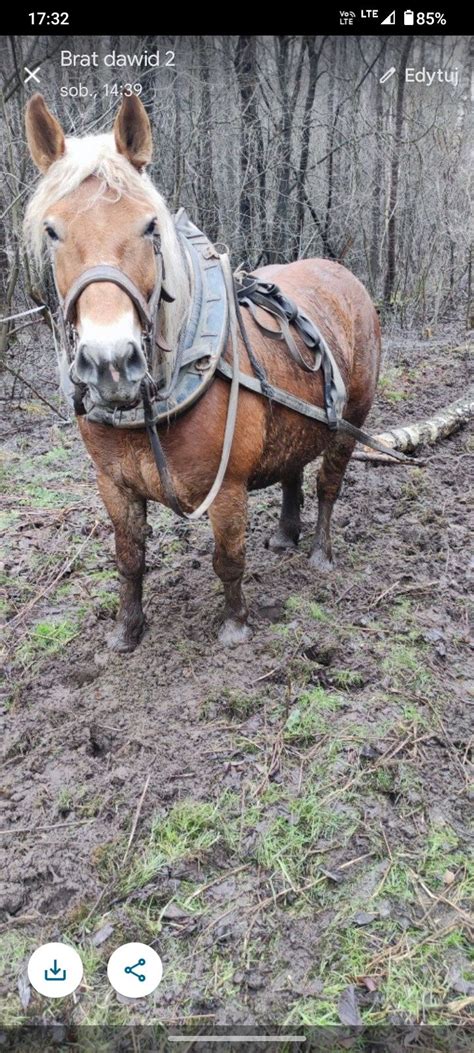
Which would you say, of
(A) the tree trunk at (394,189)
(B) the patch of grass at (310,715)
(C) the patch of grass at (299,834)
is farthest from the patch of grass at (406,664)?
(A) the tree trunk at (394,189)

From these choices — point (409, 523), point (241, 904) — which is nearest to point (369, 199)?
point (409, 523)

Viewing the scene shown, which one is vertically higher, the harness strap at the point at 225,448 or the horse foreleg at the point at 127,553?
the harness strap at the point at 225,448

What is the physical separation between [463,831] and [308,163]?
11.1 metres

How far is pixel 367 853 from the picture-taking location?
2.08 metres

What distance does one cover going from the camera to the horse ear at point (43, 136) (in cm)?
197

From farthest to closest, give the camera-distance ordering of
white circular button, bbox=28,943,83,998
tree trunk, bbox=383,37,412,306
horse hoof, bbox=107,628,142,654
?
tree trunk, bbox=383,37,412,306 < horse hoof, bbox=107,628,142,654 < white circular button, bbox=28,943,83,998

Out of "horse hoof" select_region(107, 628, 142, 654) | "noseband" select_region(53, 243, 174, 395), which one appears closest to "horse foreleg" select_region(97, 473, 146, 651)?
"horse hoof" select_region(107, 628, 142, 654)

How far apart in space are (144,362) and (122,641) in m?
1.64

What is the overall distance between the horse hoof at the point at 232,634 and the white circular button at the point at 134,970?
1453mm

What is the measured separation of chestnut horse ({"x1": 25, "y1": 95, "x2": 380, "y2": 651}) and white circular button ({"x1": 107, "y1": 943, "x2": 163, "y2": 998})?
4.75 feet

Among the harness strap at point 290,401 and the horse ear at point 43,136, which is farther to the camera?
the harness strap at point 290,401

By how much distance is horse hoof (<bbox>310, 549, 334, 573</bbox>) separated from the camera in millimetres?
3781

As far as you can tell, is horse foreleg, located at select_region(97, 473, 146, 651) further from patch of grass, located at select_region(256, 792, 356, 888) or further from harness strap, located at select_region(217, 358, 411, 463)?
patch of grass, located at select_region(256, 792, 356, 888)

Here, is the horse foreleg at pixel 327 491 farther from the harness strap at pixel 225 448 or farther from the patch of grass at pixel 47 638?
the patch of grass at pixel 47 638
